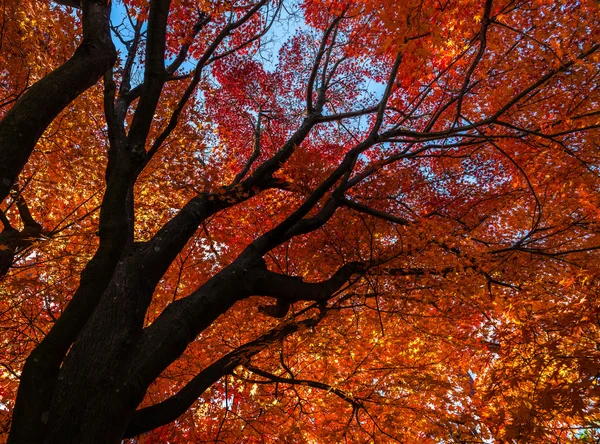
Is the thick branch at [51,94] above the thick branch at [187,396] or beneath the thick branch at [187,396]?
above

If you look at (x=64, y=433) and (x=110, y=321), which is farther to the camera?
(x=110, y=321)

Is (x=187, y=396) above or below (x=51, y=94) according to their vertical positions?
below

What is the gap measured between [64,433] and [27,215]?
4.55 meters

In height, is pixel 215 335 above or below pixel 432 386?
above

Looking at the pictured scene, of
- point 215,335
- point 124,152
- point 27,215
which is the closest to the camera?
point 124,152

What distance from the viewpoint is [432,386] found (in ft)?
18.0

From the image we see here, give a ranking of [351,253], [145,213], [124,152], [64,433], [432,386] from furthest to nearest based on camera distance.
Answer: [145,213] < [351,253] < [432,386] < [124,152] < [64,433]

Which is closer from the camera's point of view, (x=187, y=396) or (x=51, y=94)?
(x=51, y=94)

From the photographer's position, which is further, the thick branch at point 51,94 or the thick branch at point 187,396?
the thick branch at point 187,396

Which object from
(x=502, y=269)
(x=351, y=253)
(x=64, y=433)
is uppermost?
(x=351, y=253)

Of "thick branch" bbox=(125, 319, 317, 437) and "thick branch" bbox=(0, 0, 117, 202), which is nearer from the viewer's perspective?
"thick branch" bbox=(0, 0, 117, 202)

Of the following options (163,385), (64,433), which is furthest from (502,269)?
(163,385)

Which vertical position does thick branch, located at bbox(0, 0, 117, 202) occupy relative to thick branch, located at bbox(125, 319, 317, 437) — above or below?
above

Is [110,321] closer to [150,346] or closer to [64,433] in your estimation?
[150,346]
